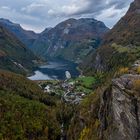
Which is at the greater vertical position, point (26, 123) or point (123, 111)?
point (123, 111)

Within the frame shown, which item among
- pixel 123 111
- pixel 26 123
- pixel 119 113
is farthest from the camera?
pixel 26 123

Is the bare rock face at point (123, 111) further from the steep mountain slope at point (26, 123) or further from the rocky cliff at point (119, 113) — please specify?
the steep mountain slope at point (26, 123)

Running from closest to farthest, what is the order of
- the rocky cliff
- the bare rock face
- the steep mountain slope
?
the bare rock face
the rocky cliff
the steep mountain slope

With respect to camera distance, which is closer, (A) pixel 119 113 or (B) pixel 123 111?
(B) pixel 123 111

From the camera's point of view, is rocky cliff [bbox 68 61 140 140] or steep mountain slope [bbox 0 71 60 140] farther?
steep mountain slope [bbox 0 71 60 140]

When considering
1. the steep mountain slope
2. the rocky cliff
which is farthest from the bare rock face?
the steep mountain slope

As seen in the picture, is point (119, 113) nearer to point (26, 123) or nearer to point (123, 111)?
point (123, 111)

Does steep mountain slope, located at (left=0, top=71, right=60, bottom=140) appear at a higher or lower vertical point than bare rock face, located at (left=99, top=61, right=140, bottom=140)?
lower

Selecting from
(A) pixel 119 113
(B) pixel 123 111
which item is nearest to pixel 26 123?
(A) pixel 119 113

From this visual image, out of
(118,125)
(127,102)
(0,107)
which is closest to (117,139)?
(118,125)

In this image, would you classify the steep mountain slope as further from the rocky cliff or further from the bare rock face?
the bare rock face

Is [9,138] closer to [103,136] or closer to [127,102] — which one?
[103,136]
